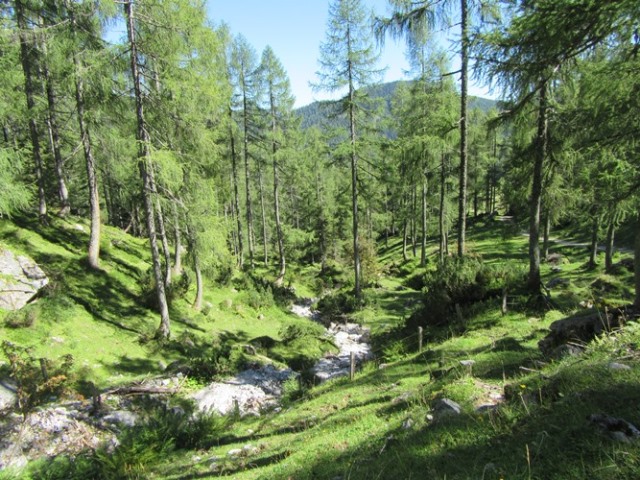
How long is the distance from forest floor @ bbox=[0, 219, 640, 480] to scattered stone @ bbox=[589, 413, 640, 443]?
0.04 feet

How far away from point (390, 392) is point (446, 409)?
2984 mm

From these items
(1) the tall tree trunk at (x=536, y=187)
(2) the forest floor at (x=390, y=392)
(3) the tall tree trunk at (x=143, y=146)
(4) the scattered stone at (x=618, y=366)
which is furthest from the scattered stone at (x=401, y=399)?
(3) the tall tree trunk at (x=143, y=146)

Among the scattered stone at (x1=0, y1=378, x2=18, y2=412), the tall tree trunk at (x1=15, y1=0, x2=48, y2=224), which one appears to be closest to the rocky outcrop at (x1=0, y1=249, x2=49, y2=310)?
the scattered stone at (x1=0, y1=378, x2=18, y2=412)

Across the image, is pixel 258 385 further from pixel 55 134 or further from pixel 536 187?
pixel 55 134

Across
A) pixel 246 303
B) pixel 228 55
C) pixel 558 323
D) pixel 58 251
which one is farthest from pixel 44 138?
pixel 558 323

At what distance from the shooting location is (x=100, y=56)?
34.7 feet

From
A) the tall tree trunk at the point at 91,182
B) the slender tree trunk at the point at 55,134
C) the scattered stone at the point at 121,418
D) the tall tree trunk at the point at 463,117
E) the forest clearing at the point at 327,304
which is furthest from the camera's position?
the slender tree trunk at the point at 55,134

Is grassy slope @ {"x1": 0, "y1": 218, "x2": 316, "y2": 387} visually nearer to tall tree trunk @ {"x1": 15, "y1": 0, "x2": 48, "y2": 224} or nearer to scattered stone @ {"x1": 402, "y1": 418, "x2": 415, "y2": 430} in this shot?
tall tree trunk @ {"x1": 15, "y1": 0, "x2": 48, "y2": 224}

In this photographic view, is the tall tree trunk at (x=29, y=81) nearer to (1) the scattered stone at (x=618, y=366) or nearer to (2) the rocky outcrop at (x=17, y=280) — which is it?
(2) the rocky outcrop at (x=17, y=280)

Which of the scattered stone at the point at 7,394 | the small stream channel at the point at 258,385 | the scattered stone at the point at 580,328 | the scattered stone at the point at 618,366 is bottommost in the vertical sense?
the small stream channel at the point at 258,385

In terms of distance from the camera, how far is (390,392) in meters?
7.48

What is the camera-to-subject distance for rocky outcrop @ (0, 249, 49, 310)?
36.3 ft

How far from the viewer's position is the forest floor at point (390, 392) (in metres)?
3.34

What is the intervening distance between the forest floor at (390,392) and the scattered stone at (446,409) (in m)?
0.02
